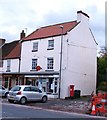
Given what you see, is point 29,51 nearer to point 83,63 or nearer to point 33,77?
point 33,77

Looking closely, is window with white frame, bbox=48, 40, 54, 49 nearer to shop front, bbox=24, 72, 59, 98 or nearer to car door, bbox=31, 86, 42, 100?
shop front, bbox=24, 72, 59, 98

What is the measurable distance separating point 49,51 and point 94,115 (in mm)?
17412

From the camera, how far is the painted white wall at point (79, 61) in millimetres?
32812

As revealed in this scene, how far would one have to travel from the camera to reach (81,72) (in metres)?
35.3

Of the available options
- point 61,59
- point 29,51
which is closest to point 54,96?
point 61,59

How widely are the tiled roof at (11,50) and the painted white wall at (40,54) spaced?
198cm

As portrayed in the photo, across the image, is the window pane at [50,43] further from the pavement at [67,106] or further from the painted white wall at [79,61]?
the pavement at [67,106]

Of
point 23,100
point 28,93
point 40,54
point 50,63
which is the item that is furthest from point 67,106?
point 40,54

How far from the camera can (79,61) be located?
35.1m

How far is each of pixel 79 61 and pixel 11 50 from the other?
13.0 m

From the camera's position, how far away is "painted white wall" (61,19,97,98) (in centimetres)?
3281

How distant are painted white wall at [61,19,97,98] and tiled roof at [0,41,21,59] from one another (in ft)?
29.5

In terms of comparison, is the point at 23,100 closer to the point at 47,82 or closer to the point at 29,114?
the point at 29,114

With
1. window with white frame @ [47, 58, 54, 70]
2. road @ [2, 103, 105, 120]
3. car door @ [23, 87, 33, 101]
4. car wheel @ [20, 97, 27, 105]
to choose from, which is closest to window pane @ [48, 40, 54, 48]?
window with white frame @ [47, 58, 54, 70]
